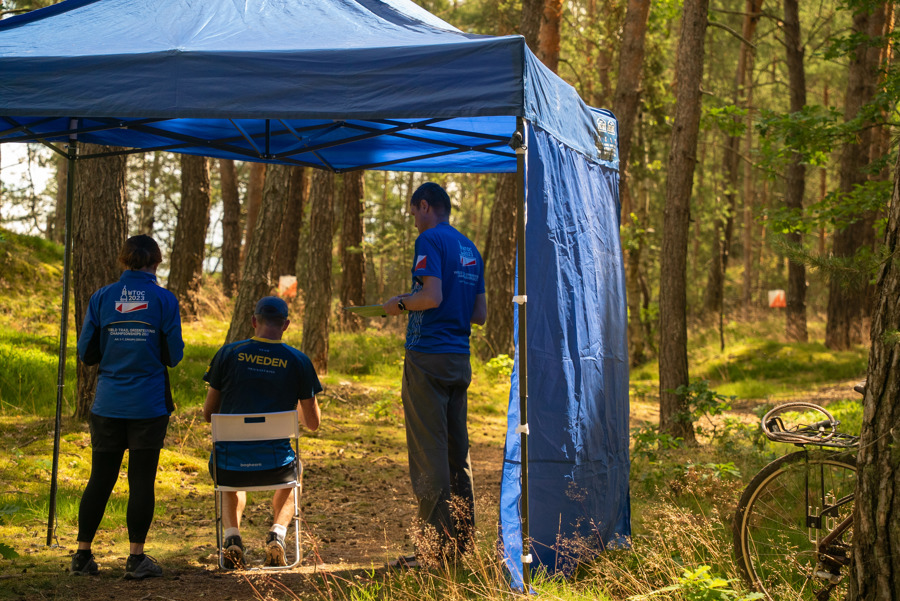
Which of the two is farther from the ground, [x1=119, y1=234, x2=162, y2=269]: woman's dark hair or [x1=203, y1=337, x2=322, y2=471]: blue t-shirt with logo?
[x1=119, y1=234, x2=162, y2=269]: woman's dark hair

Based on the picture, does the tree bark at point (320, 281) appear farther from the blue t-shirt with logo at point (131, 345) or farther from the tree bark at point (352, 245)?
the blue t-shirt with logo at point (131, 345)

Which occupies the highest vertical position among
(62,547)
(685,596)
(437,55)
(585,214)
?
(437,55)

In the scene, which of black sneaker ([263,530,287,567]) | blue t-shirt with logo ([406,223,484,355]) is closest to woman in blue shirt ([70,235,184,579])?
black sneaker ([263,530,287,567])

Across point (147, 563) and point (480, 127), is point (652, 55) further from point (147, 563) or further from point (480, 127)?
point (147, 563)

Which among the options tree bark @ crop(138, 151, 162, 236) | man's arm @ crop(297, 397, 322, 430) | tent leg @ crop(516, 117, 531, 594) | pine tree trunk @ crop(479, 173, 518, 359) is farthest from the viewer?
tree bark @ crop(138, 151, 162, 236)

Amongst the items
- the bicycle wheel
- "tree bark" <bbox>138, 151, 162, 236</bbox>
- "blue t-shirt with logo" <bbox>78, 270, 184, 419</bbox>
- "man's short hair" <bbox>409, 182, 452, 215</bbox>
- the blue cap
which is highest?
"tree bark" <bbox>138, 151, 162, 236</bbox>

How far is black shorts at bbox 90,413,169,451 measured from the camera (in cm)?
435

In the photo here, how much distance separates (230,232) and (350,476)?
11993 mm

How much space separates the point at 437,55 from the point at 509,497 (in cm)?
213

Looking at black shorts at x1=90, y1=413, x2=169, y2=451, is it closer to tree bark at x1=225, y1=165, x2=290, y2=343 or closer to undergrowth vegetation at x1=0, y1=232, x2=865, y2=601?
undergrowth vegetation at x1=0, y1=232, x2=865, y2=601

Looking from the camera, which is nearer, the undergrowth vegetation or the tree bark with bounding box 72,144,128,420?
the undergrowth vegetation

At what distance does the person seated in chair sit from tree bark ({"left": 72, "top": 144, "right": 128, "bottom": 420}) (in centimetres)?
336

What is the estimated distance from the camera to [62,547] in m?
5.05

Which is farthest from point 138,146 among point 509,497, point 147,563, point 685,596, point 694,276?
point 694,276
